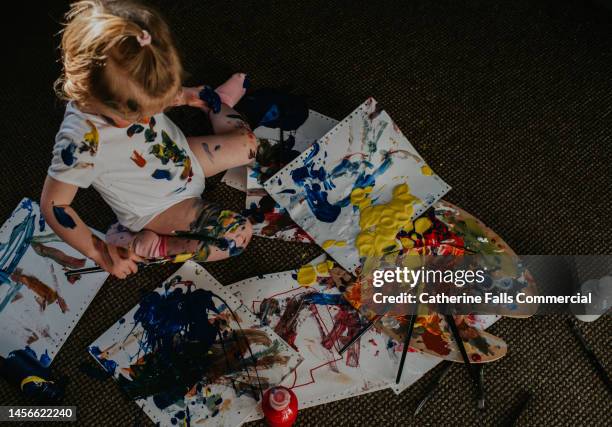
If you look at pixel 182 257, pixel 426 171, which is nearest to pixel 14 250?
pixel 182 257

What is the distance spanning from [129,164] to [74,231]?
0.52 feet

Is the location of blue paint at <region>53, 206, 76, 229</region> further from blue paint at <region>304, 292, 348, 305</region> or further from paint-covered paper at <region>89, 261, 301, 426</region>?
blue paint at <region>304, 292, 348, 305</region>

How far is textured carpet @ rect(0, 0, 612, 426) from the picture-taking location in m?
1.14

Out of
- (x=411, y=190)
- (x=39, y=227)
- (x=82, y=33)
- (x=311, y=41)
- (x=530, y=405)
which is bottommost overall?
(x=530, y=405)

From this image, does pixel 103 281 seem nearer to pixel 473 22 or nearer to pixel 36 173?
pixel 36 173

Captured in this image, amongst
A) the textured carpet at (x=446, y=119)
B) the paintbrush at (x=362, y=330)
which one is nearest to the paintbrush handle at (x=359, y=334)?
the paintbrush at (x=362, y=330)

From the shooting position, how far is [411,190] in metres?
1.22

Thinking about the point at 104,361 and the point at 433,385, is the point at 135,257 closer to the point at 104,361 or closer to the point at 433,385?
the point at 104,361

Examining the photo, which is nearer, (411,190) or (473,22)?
(411,190)

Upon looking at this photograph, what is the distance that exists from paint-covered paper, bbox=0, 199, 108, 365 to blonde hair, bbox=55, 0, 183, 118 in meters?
0.45

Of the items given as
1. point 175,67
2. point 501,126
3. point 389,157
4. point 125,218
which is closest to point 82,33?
point 175,67

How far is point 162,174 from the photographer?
1078mm

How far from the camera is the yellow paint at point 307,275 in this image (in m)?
1.19

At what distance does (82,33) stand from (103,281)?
0.56 metres
